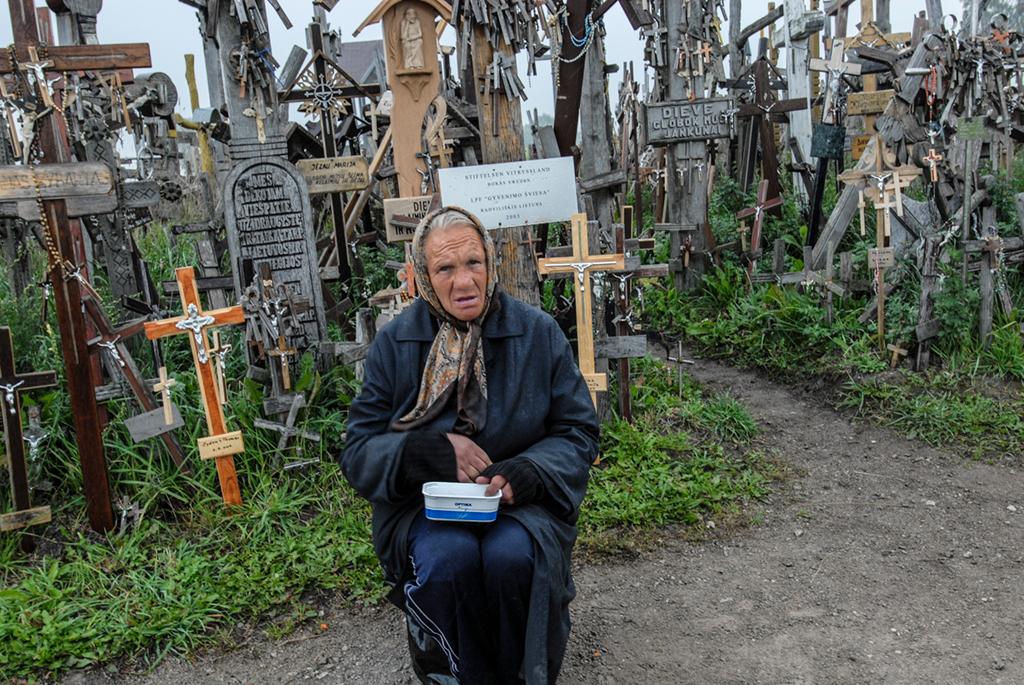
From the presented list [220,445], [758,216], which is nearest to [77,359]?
[220,445]

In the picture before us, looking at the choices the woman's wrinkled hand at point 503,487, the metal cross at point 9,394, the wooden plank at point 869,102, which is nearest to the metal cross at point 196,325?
the metal cross at point 9,394

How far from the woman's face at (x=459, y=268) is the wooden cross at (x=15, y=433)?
2323mm

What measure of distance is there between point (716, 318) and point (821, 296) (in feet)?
3.78

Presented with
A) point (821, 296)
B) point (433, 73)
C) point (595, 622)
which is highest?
point (433, 73)

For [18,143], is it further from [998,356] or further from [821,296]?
[998,356]

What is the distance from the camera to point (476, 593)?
2539 millimetres

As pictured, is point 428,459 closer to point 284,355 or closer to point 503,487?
point 503,487

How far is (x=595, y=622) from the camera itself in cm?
349

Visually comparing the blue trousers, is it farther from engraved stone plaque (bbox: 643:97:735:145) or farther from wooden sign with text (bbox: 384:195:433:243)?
engraved stone plaque (bbox: 643:97:735:145)

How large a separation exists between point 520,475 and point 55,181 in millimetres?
2664

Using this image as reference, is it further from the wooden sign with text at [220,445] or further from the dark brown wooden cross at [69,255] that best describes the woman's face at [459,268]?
the dark brown wooden cross at [69,255]

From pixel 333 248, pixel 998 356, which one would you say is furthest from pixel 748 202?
pixel 333 248

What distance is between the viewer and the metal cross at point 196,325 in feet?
13.3

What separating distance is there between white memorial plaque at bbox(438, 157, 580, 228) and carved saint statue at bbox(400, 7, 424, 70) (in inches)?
64.9
